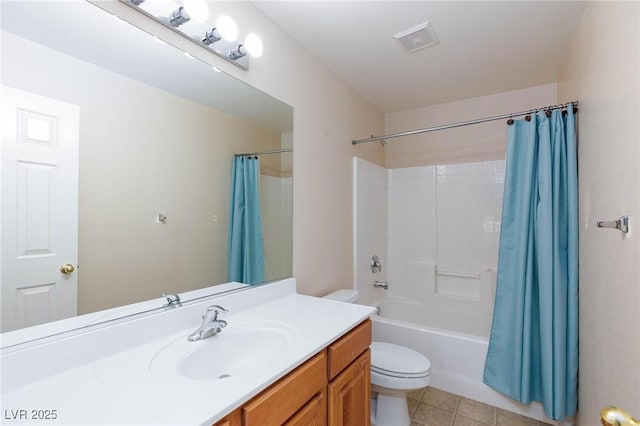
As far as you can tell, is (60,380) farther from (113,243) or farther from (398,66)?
(398,66)

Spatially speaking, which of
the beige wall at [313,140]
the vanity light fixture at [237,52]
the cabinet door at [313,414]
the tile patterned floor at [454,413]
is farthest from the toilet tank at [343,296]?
the vanity light fixture at [237,52]

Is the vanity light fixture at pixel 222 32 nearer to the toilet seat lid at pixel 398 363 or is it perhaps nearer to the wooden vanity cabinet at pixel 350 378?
the wooden vanity cabinet at pixel 350 378

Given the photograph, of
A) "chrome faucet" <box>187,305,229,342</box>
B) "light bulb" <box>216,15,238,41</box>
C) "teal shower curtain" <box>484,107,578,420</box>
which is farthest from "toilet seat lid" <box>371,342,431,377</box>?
"light bulb" <box>216,15,238,41</box>

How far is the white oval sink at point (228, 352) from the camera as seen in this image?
2.97 ft

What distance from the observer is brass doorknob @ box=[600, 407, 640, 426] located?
51 centimetres

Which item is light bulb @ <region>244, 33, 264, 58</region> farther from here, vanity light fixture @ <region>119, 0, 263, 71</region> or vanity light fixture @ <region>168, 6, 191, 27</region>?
vanity light fixture @ <region>168, 6, 191, 27</region>

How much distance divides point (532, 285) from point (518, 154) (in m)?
0.82

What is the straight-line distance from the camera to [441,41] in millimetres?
1817

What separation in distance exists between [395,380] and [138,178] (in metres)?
1.60

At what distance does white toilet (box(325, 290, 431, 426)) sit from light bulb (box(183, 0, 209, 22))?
194 centimetres

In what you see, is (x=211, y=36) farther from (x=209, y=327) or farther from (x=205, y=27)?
(x=209, y=327)

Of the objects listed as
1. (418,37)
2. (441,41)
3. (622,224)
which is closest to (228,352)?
(622,224)

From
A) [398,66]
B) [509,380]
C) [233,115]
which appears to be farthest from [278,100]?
[509,380]

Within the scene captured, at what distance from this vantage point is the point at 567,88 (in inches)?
78.3
